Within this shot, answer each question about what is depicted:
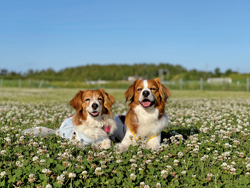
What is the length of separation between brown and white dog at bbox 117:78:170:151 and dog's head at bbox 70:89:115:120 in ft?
1.83

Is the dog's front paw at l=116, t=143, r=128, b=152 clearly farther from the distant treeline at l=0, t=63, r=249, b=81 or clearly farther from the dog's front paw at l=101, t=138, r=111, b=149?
the distant treeline at l=0, t=63, r=249, b=81

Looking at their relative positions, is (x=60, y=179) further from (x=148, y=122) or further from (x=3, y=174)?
(x=148, y=122)

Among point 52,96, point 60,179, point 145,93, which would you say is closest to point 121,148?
point 145,93

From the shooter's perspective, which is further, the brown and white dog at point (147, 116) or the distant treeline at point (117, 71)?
the distant treeline at point (117, 71)

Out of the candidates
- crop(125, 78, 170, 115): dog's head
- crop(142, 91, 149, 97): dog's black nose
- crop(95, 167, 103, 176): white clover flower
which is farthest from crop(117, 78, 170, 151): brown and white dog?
crop(95, 167, 103, 176): white clover flower

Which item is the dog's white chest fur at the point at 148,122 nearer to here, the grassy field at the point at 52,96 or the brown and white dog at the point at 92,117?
the brown and white dog at the point at 92,117

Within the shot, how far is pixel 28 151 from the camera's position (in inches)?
191

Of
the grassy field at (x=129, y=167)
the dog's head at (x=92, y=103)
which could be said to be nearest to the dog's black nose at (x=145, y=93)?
the dog's head at (x=92, y=103)

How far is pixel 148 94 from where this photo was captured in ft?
17.3

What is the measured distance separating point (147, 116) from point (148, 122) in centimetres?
13

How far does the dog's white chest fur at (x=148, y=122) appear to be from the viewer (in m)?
5.54

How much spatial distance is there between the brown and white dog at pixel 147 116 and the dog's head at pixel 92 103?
56cm

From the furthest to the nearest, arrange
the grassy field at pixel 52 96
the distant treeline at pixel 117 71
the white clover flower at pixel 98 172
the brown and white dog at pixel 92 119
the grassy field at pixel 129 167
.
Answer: the distant treeline at pixel 117 71 → the grassy field at pixel 52 96 → the brown and white dog at pixel 92 119 → the white clover flower at pixel 98 172 → the grassy field at pixel 129 167

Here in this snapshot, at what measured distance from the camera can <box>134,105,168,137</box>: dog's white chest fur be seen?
5.54 metres
